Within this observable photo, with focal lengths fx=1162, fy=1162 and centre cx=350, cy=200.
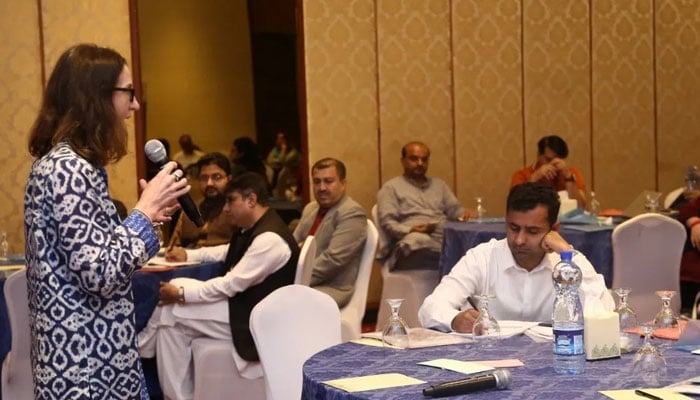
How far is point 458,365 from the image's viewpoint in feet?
10.3

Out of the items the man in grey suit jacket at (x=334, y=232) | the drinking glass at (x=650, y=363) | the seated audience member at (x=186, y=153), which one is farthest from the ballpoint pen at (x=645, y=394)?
the seated audience member at (x=186, y=153)

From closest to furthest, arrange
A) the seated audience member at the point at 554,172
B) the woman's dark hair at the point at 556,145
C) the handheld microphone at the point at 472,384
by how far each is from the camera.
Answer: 1. the handheld microphone at the point at 472,384
2. the seated audience member at the point at 554,172
3. the woman's dark hair at the point at 556,145

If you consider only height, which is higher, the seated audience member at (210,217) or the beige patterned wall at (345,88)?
the beige patterned wall at (345,88)

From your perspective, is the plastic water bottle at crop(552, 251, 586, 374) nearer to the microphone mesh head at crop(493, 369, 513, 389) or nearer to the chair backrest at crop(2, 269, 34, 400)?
the microphone mesh head at crop(493, 369, 513, 389)

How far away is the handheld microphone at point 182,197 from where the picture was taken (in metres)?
3.11

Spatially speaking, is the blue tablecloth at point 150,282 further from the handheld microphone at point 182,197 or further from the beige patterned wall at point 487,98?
the beige patterned wall at point 487,98

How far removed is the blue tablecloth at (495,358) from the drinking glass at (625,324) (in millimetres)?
73

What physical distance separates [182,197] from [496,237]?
3912mm

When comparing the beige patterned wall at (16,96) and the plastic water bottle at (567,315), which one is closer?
the plastic water bottle at (567,315)

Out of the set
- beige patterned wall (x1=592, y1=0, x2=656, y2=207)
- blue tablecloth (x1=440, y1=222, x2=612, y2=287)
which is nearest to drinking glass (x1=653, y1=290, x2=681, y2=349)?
blue tablecloth (x1=440, y1=222, x2=612, y2=287)

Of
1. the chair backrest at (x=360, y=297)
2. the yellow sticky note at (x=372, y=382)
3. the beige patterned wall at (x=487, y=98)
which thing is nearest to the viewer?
the yellow sticky note at (x=372, y=382)

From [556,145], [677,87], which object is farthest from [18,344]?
[677,87]

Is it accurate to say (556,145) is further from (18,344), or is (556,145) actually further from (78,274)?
(78,274)

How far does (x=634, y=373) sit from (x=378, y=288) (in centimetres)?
637
